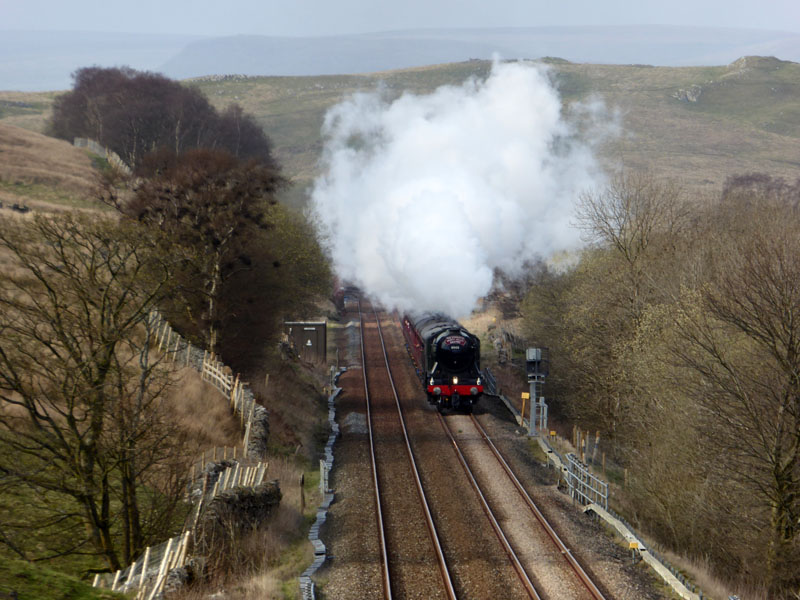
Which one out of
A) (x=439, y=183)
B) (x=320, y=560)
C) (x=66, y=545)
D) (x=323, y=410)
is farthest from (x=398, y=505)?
(x=439, y=183)

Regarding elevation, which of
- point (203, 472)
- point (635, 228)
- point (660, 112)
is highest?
point (660, 112)

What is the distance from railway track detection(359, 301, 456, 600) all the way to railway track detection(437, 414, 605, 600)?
1695mm

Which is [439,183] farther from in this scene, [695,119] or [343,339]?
[695,119]

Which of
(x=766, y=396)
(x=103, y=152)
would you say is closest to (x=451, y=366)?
(x=766, y=396)

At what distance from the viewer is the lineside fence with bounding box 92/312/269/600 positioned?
44.0ft

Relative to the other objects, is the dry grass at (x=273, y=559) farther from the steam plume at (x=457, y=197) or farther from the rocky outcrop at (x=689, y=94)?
the rocky outcrop at (x=689, y=94)

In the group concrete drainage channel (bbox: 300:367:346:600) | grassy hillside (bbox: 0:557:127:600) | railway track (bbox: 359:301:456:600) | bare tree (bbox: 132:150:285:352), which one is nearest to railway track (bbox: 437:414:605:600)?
railway track (bbox: 359:301:456:600)

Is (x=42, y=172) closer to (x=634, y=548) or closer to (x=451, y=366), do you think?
(x=451, y=366)

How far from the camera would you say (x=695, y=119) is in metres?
156

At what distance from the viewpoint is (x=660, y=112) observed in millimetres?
159500

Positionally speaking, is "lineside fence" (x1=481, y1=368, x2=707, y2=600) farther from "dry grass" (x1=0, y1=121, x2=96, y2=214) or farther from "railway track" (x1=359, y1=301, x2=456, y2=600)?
"dry grass" (x1=0, y1=121, x2=96, y2=214)

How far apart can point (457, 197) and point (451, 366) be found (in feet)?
44.8

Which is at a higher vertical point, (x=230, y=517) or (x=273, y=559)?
(x=230, y=517)

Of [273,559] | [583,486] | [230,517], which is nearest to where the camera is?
[230,517]
